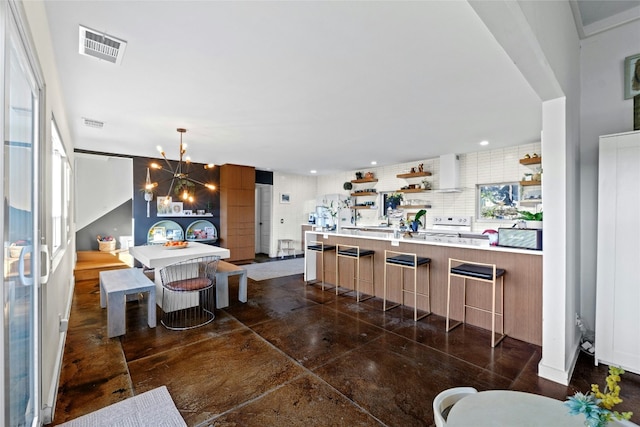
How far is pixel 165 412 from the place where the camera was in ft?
6.44

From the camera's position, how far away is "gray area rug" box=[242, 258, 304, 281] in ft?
19.5

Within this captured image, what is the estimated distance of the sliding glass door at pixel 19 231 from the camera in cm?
112

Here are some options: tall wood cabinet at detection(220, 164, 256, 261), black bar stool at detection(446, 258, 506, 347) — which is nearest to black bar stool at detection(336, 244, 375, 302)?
black bar stool at detection(446, 258, 506, 347)

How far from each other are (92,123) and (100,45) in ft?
7.89

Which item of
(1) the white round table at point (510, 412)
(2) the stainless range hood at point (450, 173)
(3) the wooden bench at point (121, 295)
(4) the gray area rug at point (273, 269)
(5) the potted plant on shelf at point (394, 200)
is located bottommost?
(4) the gray area rug at point (273, 269)

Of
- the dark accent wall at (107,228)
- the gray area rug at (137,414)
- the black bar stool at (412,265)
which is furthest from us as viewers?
the dark accent wall at (107,228)

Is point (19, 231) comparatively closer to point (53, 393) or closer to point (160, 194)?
point (53, 393)

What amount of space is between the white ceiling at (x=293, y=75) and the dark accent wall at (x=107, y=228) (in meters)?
3.29

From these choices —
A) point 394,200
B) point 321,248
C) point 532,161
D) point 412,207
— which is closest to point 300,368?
point 321,248

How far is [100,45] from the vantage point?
7.10ft

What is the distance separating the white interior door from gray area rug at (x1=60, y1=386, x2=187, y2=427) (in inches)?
260

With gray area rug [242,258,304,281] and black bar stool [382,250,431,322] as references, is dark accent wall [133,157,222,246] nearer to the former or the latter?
gray area rug [242,258,304,281]

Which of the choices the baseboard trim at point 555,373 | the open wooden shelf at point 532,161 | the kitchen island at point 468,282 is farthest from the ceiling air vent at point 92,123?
the open wooden shelf at point 532,161

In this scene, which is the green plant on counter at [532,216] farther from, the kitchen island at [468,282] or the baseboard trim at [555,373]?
the baseboard trim at [555,373]
